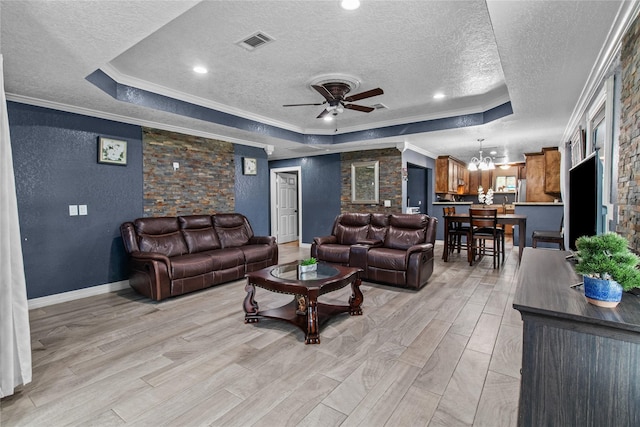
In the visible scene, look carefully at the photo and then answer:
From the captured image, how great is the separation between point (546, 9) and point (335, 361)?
271 cm

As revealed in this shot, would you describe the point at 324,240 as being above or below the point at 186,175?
below

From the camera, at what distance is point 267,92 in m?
4.21

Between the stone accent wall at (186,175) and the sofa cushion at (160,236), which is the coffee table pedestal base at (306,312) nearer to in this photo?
the sofa cushion at (160,236)

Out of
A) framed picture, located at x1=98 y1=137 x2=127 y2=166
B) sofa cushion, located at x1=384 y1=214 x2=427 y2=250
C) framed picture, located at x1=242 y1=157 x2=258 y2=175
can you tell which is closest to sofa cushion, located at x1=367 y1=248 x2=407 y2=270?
sofa cushion, located at x1=384 y1=214 x2=427 y2=250

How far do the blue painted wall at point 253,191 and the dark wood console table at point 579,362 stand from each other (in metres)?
5.53

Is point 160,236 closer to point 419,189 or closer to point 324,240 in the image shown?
point 324,240

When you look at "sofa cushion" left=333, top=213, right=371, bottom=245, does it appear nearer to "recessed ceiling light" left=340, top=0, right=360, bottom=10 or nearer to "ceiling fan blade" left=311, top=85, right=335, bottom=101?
"ceiling fan blade" left=311, top=85, right=335, bottom=101

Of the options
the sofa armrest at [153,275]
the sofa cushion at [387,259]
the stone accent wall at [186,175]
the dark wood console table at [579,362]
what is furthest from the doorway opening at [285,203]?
the dark wood console table at [579,362]

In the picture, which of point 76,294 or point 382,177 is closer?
point 76,294

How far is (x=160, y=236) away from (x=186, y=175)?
1.29 m

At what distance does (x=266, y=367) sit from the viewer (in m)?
2.27

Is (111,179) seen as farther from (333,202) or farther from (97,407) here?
(333,202)

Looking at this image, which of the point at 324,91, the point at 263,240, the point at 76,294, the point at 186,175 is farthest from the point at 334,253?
the point at 76,294

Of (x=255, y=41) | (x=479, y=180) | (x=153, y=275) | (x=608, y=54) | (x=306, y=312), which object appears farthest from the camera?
(x=479, y=180)
